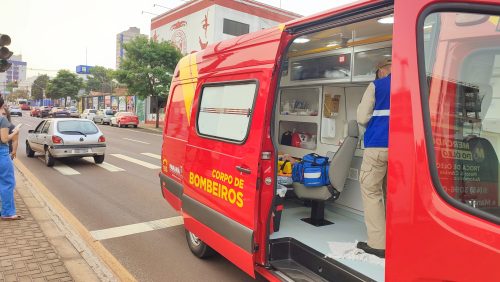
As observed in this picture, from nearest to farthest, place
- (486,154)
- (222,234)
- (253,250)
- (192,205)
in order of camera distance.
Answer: (486,154) → (253,250) → (222,234) → (192,205)

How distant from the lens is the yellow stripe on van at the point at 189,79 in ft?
16.4

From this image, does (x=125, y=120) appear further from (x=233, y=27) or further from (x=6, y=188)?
(x=6, y=188)

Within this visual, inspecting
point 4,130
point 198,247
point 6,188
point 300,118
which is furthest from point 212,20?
point 198,247

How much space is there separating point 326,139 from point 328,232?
169cm

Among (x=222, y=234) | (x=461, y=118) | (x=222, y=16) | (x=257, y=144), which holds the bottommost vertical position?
(x=222, y=234)

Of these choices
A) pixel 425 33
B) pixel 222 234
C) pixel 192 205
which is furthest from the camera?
pixel 192 205

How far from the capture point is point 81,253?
4.69 metres

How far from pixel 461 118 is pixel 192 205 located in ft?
10.0

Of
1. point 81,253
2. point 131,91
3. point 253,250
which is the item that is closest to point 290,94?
point 253,250

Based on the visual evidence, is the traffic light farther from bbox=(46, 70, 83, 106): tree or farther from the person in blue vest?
bbox=(46, 70, 83, 106): tree

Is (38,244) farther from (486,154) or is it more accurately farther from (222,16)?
(222,16)

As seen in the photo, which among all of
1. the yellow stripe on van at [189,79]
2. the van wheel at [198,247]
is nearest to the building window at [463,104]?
the van wheel at [198,247]

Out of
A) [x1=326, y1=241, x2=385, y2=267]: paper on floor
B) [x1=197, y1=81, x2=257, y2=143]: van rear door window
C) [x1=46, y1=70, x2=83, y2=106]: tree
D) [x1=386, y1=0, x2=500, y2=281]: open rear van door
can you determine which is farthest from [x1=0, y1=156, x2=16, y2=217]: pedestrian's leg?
[x1=46, y1=70, x2=83, y2=106]: tree

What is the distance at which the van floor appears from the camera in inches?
125
